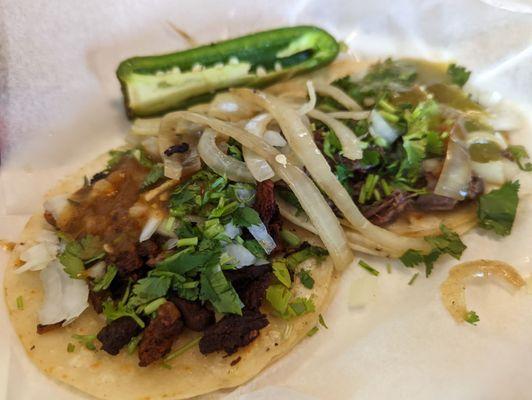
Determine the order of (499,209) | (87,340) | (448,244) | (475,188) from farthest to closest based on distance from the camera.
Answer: (475,188), (499,209), (448,244), (87,340)

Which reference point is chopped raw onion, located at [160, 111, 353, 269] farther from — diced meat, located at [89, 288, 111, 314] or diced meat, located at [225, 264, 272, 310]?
diced meat, located at [89, 288, 111, 314]

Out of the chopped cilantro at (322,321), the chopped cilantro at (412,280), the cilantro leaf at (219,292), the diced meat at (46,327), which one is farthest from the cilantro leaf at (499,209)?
the diced meat at (46,327)

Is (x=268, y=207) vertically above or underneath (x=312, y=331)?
above

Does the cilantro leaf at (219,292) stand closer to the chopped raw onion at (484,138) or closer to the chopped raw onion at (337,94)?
the chopped raw onion at (337,94)

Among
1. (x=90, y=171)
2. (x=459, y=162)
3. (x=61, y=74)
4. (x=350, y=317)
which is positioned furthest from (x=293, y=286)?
(x=61, y=74)

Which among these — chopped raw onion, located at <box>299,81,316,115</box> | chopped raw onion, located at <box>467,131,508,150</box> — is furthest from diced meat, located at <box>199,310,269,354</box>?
chopped raw onion, located at <box>467,131,508,150</box>

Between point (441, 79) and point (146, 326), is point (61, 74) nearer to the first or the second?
point (146, 326)

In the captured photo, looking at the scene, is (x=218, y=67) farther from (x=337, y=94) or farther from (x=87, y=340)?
(x=87, y=340)

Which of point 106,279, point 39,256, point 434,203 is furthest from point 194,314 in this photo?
point 434,203
